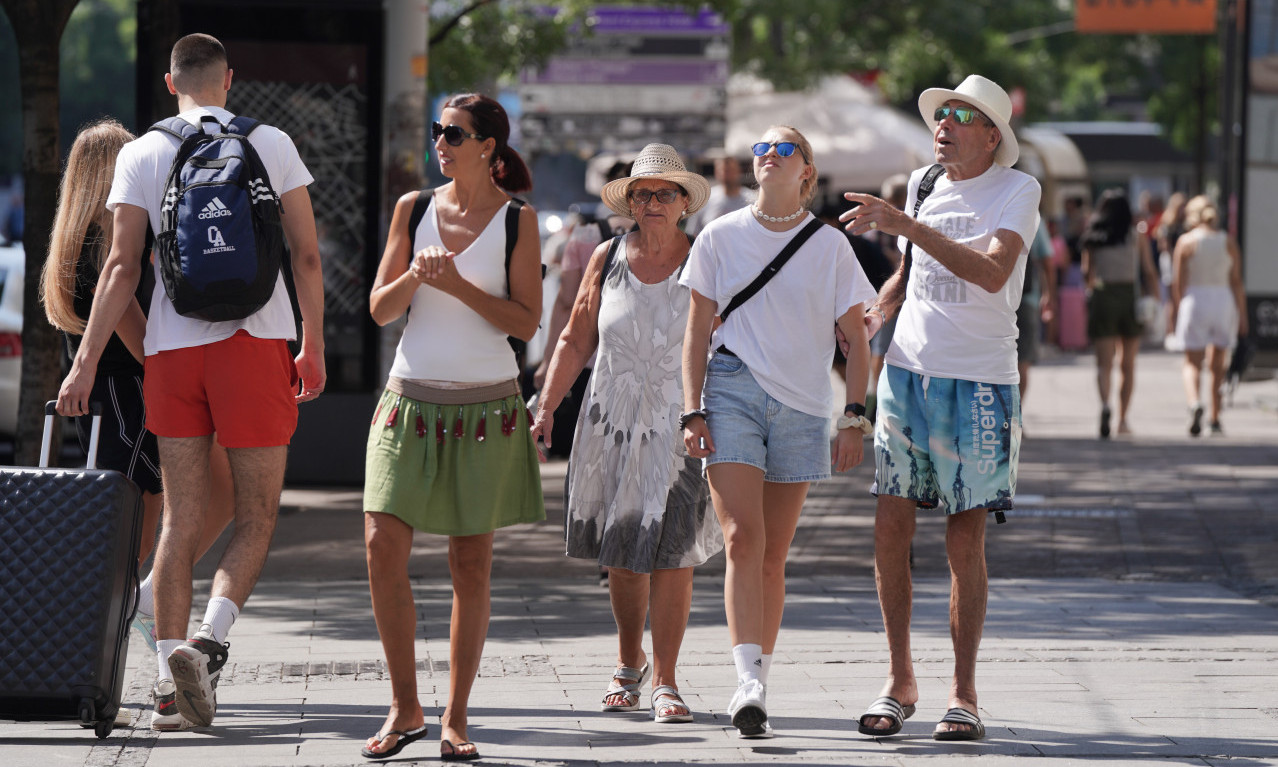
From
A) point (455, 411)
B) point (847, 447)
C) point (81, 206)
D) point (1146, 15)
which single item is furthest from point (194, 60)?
point (1146, 15)

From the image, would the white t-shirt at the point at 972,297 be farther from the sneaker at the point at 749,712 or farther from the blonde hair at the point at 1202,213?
the blonde hair at the point at 1202,213

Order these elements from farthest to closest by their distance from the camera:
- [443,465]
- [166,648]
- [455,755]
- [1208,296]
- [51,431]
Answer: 1. [1208,296]
2. [51,431]
3. [166,648]
4. [443,465]
5. [455,755]

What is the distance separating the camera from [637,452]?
613 centimetres

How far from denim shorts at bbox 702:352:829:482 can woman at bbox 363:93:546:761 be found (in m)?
0.62

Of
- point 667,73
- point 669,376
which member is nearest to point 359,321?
point 669,376

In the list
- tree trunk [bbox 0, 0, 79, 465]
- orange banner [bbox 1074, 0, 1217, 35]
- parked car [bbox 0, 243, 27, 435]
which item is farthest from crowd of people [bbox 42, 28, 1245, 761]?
orange banner [bbox 1074, 0, 1217, 35]

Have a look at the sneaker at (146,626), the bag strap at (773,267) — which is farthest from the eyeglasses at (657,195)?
the sneaker at (146,626)

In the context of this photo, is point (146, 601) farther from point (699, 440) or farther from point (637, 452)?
point (699, 440)

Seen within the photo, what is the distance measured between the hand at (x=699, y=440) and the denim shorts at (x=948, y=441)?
515 mm

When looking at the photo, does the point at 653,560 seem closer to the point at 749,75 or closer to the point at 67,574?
the point at 67,574

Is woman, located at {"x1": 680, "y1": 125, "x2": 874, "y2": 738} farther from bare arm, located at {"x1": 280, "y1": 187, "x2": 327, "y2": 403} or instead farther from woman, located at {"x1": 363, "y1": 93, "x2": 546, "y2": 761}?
bare arm, located at {"x1": 280, "y1": 187, "x2": 327, "y2": 403}

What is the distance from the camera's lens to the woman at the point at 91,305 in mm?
6168

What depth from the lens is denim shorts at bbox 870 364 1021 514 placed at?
5.73m

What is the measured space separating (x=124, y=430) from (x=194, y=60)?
4.06 ft
